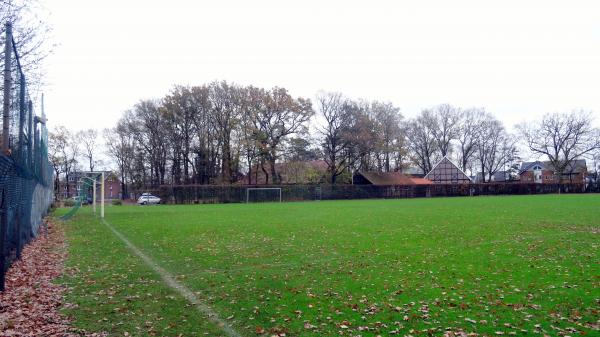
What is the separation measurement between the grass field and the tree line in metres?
43.4

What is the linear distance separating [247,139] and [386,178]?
78.8 feet

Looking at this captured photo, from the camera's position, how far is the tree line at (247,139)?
189 feet

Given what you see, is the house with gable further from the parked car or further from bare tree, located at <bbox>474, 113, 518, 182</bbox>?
the parked car

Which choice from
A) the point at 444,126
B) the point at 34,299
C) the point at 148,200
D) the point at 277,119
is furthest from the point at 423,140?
the point at 34,299

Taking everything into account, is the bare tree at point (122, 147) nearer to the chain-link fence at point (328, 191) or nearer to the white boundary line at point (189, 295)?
the chain-link fence at point (328, 191)

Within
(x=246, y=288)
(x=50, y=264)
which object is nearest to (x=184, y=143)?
(x=50, y=264)

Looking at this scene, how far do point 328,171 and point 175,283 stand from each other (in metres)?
58.1

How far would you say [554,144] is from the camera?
74.3m

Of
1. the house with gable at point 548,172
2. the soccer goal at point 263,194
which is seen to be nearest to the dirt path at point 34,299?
the soccer goal at point 263,194

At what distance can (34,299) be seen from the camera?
7391 millimetres

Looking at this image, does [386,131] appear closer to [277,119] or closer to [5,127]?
[277,119]

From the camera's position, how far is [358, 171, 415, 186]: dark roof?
219 feet

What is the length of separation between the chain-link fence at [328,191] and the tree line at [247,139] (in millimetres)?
4744

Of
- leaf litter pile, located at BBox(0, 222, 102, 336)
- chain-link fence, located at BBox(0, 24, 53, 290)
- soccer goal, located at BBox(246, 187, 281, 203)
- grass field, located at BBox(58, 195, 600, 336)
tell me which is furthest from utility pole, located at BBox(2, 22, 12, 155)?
soccer goal, located at BBox(246, 187, 281, 203)
